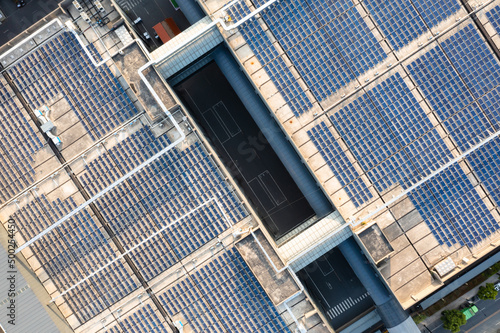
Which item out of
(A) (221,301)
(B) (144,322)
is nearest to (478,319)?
→ (A) (221,301)

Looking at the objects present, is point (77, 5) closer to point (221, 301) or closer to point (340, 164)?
point (340, 164)

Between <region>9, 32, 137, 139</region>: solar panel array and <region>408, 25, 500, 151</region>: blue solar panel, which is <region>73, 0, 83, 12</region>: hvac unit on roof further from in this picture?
<region>408, 25, 500, 151</region>: blue solar panel

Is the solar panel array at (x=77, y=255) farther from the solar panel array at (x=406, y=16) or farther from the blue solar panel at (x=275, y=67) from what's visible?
the solar panel array at (x=406, y=16)

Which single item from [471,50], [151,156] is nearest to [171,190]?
[151,156]

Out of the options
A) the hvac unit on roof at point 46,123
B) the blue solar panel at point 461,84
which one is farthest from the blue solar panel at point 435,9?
the hvac unit on roof at point 46,123

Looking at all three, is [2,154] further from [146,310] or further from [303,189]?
[303,189]

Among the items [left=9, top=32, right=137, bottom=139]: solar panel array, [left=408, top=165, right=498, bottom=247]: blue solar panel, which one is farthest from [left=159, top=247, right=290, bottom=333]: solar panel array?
[left=408, top=165, right=498, bottom=247]: blue solar panel

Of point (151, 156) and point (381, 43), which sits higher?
point (151, 156)
